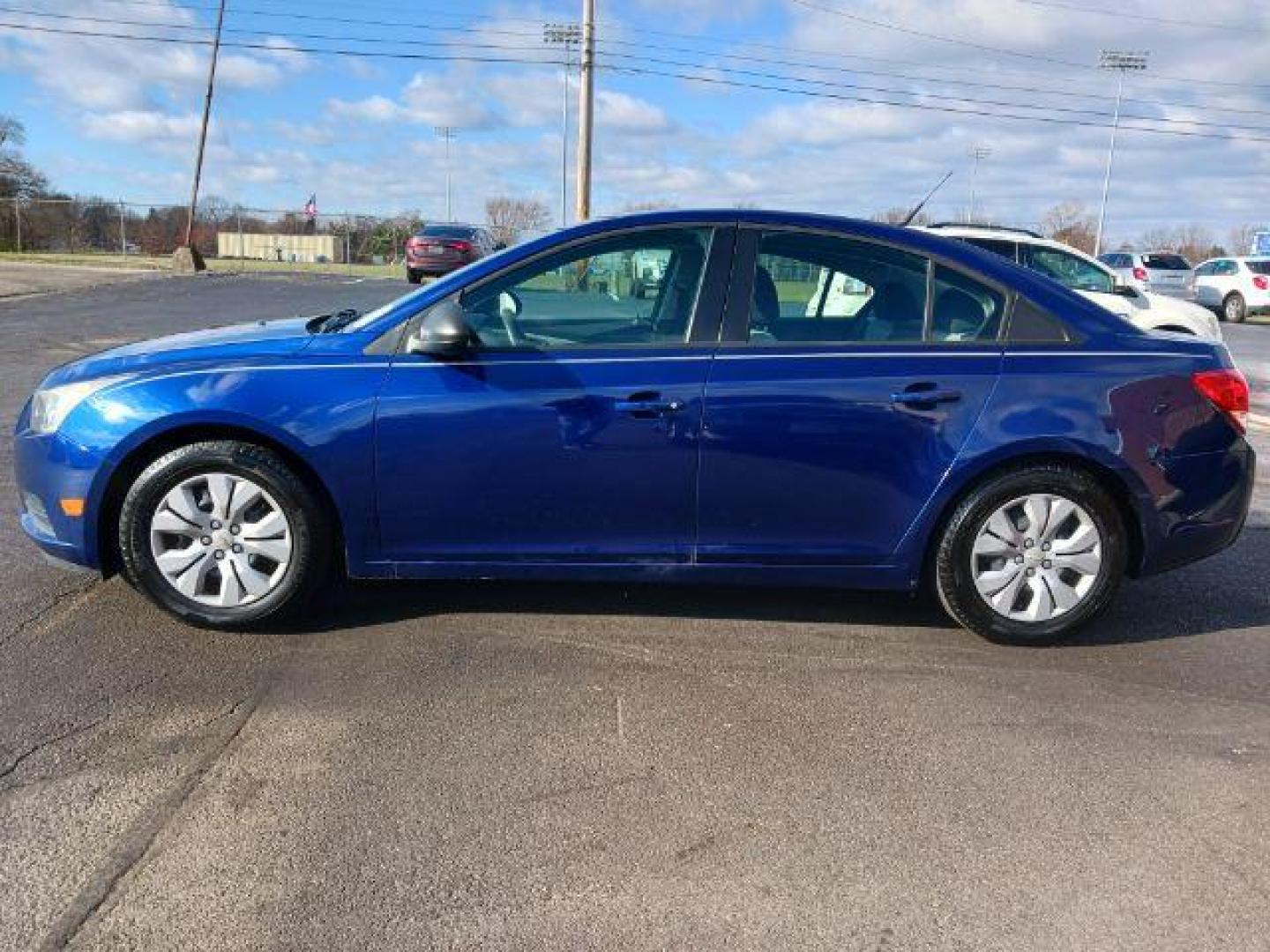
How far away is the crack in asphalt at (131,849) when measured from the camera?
7.93 feet

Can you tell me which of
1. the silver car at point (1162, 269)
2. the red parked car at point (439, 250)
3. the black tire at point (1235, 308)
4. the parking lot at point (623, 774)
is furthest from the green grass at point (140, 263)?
the parking lot at point (623, 774)

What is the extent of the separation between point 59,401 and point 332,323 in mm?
1104

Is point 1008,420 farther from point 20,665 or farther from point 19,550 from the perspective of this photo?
point 19,550

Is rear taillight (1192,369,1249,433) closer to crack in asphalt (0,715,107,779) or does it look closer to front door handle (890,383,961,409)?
front door handle (890,383,961,409)

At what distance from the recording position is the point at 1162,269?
3039 centimetres

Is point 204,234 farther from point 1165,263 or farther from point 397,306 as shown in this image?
point 397,306

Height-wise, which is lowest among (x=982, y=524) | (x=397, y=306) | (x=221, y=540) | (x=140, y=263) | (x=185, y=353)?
(x=221, y=540)

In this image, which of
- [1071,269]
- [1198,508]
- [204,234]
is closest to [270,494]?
[1198,508]

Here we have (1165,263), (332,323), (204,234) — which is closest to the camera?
(332,323)

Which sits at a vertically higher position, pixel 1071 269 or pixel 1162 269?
pixel 1162 269

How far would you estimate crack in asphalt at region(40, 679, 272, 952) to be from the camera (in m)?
2.42

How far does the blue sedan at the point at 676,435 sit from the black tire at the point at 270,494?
0.04 ft

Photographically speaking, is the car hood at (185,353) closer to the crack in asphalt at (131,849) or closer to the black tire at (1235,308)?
the crack in asphalt at (131,849)

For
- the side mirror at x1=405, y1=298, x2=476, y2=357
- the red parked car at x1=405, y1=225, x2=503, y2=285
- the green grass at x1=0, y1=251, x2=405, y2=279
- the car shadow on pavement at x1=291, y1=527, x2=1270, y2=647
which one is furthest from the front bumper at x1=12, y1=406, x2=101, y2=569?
the green grass at x1=0, y1=251, x2=405, y2=279
